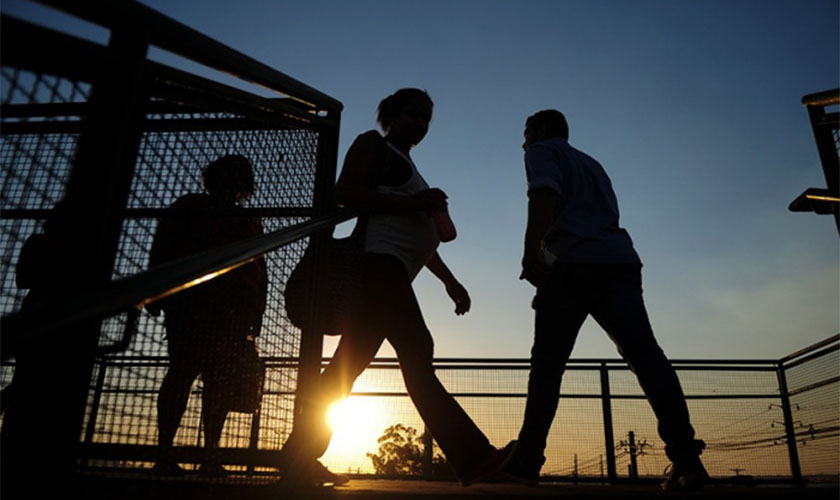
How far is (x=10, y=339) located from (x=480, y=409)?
18.6ft

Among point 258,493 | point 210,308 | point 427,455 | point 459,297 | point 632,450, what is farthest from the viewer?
point 632,450

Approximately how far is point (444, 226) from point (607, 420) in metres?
3.94

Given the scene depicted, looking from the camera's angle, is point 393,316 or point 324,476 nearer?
point 393,316

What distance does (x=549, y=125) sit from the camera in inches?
141

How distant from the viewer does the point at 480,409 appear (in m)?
6.35

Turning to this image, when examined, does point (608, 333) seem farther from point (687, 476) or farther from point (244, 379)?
point (244, 379)

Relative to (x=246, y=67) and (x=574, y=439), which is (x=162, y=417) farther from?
(x=574, y=439)

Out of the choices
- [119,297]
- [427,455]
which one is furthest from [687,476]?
[427,455]

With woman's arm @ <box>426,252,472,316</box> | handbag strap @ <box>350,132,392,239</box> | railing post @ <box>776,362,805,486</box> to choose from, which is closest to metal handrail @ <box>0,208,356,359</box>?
handbag strap @ <box>350,132,392,239</box>

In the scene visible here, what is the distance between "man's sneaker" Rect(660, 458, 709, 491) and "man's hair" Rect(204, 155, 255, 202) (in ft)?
7.11

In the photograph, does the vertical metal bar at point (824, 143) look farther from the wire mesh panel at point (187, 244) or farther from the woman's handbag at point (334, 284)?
the wire mesh panel at point (187, 244)

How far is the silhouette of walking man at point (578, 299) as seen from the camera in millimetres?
2848

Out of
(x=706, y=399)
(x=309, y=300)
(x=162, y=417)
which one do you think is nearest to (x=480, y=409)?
(x=706, y=399)

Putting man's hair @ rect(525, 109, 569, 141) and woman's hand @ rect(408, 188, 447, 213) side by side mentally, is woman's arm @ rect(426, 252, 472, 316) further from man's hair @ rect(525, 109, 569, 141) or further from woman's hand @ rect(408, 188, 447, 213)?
man's hair @ rect(525, 109, 569, 141)
